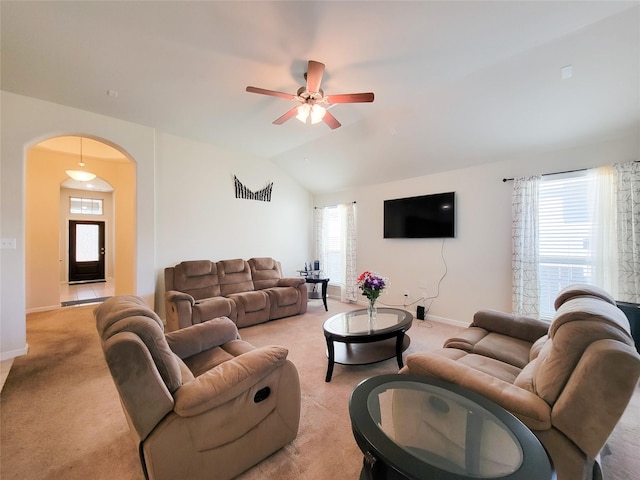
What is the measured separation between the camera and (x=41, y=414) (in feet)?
6.38

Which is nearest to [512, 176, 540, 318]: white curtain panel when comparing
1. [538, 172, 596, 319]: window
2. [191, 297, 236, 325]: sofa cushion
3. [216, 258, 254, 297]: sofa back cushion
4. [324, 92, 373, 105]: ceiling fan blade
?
[538, 172, 596, 319]: window

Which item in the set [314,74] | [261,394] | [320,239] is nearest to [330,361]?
[261,394]

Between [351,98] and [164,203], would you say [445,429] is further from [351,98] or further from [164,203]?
[164,203]

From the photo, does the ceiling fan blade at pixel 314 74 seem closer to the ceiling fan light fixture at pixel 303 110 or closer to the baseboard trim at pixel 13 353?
the ceiling fan light fixture at pixel 303 110

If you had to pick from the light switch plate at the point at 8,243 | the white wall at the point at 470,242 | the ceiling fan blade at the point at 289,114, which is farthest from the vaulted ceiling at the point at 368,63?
the light switch plate at the point at 8,243

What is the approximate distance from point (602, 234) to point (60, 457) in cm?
513

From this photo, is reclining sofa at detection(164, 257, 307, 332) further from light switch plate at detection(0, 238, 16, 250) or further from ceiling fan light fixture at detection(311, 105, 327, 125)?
ceiling fan light fixture at detection(311, 105, 327, 125)

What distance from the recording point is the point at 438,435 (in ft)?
3.64

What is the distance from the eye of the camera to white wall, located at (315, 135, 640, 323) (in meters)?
3.17

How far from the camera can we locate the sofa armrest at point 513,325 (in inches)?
86.7

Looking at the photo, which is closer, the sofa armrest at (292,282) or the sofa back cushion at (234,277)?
the sofa back cushion at (234,277)

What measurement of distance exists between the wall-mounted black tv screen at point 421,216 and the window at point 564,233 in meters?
1.09

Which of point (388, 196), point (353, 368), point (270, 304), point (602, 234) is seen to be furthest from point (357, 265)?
point (602, 234)

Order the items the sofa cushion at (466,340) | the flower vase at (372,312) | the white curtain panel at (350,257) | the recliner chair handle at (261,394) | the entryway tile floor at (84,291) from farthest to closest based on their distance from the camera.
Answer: the entryway tile floor at (84,291) → the white curtain panel at (350,257) → the flower vase at (372,312) → the sofa cushion at (466,340) → the recliner chair handle at (261,394)
